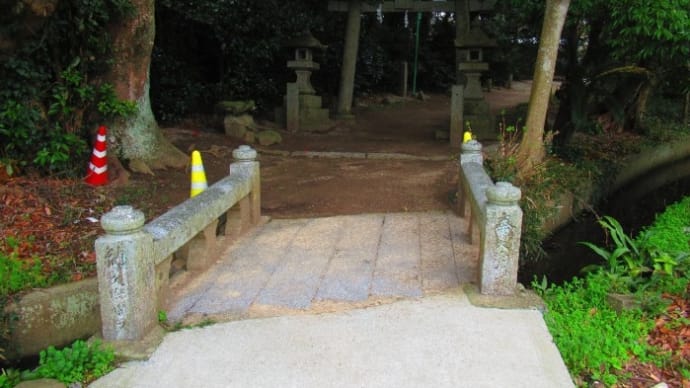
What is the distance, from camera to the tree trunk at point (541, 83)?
684cm

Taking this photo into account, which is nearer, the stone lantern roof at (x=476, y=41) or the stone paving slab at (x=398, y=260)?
the stone paving slab at (x=398, y=260)

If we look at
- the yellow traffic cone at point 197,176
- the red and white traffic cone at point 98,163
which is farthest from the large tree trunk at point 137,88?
the yellow traffic cone at point 197,176

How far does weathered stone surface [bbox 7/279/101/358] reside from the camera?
4.60 metres

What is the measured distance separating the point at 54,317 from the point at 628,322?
13.9 ft

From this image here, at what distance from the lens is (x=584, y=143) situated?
34.6 feet

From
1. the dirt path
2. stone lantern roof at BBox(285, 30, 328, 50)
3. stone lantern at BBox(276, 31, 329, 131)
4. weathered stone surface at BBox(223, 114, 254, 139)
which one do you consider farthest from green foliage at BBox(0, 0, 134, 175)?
stone lantern roof at BBox(285, 30, 328, 50)

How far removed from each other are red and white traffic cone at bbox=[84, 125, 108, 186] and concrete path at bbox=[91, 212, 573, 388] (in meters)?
2.92

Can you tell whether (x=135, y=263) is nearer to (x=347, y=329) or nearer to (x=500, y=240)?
(x=347, y=329)

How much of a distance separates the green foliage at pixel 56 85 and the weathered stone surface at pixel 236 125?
Answer: 397 cm

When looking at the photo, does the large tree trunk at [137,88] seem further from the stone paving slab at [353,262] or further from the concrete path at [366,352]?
the concrete path at [366,352]

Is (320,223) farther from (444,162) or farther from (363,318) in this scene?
(444,162)

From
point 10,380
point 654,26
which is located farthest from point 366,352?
point 654,26

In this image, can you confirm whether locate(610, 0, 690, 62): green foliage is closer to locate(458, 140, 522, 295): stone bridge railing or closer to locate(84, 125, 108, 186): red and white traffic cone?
locate(458, 140, 522, 295): stone bridge railing

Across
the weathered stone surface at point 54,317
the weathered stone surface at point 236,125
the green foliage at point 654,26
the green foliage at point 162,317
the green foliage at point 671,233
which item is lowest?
the weathered stone surface at point 54,317
